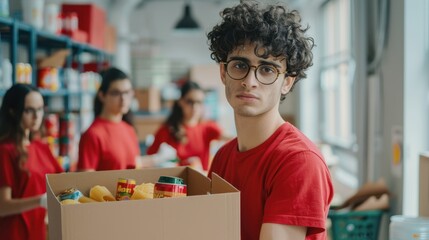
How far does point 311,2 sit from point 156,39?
444 cm

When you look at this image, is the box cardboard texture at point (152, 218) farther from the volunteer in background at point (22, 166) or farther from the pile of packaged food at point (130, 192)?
the volunteer in background at point (22, 166)

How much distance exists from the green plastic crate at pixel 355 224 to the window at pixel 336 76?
8.62 feet

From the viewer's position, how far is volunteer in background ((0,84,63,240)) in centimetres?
253

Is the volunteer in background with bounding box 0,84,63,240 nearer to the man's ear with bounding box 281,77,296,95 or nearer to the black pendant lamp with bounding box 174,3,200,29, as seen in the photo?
the man's ear with bounding box 281,77,296,95

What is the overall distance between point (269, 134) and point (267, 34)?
11.6 inches

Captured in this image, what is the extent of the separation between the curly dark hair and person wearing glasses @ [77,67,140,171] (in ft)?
5.20

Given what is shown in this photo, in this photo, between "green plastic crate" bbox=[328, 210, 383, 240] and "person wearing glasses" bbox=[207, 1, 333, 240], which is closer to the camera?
"person wearing glasses" bbox=[207, 1, 333, 240]

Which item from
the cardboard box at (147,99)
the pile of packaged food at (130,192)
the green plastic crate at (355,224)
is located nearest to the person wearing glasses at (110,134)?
the green plastic crate at (355,224)

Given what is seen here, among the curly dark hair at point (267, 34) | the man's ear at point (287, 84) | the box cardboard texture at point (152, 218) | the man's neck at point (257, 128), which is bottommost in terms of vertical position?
the box cardboard texture at point (152, 218)

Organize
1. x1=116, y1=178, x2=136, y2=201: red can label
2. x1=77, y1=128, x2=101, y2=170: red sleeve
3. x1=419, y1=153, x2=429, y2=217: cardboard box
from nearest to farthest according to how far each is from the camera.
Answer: x1=116, y1=178, x2=136, y2=201: red can label < x1=419, y1=153, x2=429, y2=217: cardboard box < x1=77, y1=128, x2=101, y2=170: red sleeve

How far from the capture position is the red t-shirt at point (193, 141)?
4.23 m

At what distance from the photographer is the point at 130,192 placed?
1.39 meters

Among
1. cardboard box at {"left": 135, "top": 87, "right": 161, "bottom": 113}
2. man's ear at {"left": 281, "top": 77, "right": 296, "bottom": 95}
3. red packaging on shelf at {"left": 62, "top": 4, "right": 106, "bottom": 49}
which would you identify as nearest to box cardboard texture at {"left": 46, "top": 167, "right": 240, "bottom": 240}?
man's ear at {"left": 281, "top": 77, "right": 296, "bottom": 95}

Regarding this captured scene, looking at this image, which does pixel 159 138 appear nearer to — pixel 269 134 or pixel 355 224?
pixel 355 224
